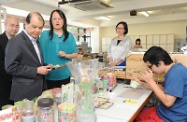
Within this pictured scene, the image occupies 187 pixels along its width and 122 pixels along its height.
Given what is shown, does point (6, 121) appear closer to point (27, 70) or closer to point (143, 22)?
point (27, 70)

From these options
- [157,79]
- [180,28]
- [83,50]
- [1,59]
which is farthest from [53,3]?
[180,28]

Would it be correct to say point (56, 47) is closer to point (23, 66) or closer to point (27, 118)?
point (23, 66)

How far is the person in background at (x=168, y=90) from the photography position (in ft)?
4.12

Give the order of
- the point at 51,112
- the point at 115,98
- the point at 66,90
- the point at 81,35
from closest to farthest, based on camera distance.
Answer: the point at 51,112 → the point at 66,90 → the point at 115,98 → the point at 81,35

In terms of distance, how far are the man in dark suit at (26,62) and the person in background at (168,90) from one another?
2.93 ft

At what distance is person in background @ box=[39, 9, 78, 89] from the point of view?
1.67m

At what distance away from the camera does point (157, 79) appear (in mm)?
1920

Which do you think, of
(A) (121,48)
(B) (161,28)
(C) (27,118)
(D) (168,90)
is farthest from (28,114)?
(B) (161,28)

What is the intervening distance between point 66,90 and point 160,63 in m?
0.83

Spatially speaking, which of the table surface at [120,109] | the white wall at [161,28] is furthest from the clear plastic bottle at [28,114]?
the white wall at [161,28]

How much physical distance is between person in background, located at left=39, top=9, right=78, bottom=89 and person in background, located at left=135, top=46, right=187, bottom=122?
0.82m

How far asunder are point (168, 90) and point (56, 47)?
1107mm

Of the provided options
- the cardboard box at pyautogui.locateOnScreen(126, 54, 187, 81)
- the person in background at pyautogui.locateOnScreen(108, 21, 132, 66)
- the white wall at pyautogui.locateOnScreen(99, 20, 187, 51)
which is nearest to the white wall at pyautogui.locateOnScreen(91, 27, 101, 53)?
the white wall at pyautogui.locateOnScreen(99, 20, 187, 51)

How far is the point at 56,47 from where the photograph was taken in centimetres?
169
